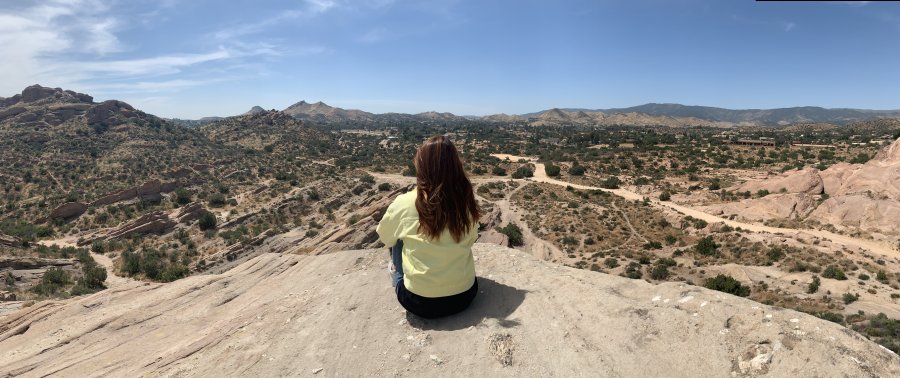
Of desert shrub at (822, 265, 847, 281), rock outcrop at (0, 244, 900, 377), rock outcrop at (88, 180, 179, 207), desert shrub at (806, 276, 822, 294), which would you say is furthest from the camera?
rock outcrop at (88, 180, 179, 207)

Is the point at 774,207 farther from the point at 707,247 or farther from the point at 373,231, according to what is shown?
the point at 373,231

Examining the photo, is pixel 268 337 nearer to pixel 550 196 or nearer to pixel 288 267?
pixel 288 267

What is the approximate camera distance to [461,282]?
556 centimetres

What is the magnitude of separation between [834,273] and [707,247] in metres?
7.12

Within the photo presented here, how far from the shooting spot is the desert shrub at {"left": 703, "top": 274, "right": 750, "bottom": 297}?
20391mm

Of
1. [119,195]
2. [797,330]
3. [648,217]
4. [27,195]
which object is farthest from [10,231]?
[648,217]

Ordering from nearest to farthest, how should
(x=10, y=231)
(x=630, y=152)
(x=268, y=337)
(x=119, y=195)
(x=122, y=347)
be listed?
1. (x=268, y=337)
2. (x=122, y=347)
3. (x=10, y=231)
4. (x=119, y=195)
5. (x=630, y=152)

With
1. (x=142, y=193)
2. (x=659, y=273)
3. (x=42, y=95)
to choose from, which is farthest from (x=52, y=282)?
(x=42, y=95)

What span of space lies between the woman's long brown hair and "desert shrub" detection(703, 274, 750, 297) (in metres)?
20.4

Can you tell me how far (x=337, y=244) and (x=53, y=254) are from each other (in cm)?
2687

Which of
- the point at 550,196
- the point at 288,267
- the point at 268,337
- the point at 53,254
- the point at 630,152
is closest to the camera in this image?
the point at 268,337

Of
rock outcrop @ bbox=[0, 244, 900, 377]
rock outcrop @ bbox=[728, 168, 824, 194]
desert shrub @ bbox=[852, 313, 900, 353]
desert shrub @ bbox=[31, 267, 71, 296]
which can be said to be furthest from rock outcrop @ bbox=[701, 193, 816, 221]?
desert shrub @ bbox=[31, 267, 71, 296]

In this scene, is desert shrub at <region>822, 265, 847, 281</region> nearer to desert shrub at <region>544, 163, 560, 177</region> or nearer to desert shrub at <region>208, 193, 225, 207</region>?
desert shrub at <region>544, 163, 560, 177</region>

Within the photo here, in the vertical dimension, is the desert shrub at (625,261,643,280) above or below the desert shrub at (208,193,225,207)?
below
